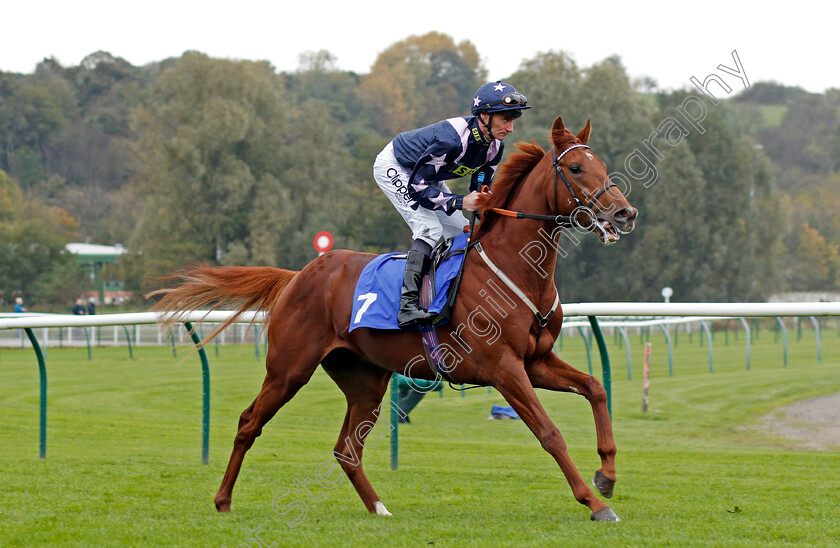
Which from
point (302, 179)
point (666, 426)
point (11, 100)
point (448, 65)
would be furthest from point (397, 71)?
point (666, 426)

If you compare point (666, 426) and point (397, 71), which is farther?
point (397, 71)

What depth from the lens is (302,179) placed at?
1815 inches

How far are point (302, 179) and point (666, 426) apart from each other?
121 feet

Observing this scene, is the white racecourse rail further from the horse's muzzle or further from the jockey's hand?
the jockey's hand

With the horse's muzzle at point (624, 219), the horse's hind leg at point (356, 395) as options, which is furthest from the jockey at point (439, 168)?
the horse's muzzle at point (624, 219)

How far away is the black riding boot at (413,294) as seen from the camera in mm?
4691

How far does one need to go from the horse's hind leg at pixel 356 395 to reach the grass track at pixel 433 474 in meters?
0.34

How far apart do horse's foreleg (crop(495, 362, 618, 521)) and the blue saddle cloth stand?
0.55 meters

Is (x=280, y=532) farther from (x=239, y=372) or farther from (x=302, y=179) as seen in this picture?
(x=302, y=179)

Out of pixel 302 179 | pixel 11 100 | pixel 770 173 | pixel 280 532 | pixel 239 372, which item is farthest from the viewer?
pixel 11 100

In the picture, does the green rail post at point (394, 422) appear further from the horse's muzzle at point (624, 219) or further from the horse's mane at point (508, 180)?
the horse's muzzle at point (624, 219)

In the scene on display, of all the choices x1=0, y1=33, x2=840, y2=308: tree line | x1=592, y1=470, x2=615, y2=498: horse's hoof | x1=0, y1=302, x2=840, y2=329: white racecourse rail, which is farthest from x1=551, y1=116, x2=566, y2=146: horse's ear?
x1=0, y1=33, x2=840, y2=308: tree line

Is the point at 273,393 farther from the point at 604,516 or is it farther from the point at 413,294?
the point at 604,516

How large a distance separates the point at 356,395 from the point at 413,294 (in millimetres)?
877
